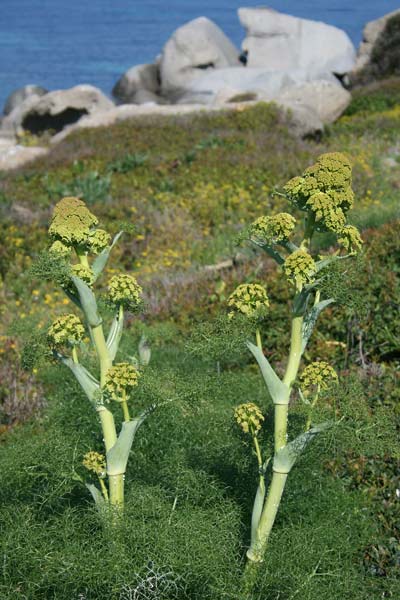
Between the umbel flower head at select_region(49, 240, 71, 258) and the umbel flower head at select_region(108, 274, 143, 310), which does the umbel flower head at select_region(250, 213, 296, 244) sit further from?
the umbel flower head at select_region(49, 240, 71, 258)

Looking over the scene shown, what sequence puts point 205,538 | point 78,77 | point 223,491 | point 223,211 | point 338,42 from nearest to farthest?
point 205,538 < point 223,491 < point 223,211 < point 338,42 < point 78,77

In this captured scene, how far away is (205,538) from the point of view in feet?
9.57

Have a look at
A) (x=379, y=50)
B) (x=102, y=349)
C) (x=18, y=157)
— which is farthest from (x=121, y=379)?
(x=379, y=50)

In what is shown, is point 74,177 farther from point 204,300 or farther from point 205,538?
point 205,538

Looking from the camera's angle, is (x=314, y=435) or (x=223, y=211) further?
(x=223, y=211)

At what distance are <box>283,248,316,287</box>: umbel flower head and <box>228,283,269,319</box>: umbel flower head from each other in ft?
0.55

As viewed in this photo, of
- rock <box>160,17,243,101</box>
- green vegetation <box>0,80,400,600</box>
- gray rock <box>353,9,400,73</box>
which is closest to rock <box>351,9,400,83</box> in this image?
gray rock <box>353,9,400,73</box>

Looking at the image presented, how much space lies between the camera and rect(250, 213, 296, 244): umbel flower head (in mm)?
2916

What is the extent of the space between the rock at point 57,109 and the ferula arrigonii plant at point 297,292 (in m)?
22.4

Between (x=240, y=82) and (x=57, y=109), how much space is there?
6.16 meters

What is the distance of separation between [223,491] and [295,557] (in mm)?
453

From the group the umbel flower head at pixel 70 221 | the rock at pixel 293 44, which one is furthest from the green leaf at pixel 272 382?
the rock at pixel 293 44

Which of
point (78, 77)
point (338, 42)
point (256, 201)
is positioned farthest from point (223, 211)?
point (78, 77)

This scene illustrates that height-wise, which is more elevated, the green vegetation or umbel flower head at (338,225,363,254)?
umbel flower head at (338,225,363,254)
